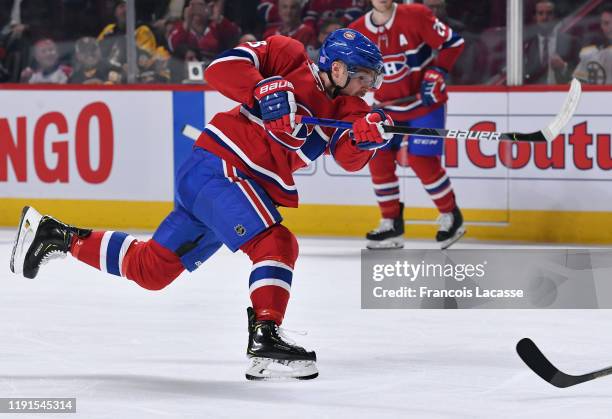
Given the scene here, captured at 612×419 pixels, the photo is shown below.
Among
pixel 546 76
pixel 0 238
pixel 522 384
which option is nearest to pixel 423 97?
pixel 546 76

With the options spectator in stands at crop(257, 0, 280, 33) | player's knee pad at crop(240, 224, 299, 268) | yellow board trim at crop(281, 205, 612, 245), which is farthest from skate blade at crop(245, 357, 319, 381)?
spectator in stands at crop(257, 0, 280, 33)

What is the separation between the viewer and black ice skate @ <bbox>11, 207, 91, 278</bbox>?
3.67 meters

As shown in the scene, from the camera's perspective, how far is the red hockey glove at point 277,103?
3.31 meters

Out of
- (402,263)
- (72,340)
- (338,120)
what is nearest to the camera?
(338,120)

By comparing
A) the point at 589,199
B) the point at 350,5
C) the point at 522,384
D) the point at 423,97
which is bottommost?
the point at 522,384

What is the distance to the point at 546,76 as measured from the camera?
6.17 metres

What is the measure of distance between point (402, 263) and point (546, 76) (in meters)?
1.29

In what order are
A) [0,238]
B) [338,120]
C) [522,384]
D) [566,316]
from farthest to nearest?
1. [0,238]
2. [566,316]
3. [338,120]
4. [522,384]

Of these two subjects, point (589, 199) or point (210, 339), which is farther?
point (589, 199)

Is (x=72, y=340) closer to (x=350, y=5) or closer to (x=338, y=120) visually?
(x=338, y=120)

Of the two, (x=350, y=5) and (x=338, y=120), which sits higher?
(x=350, y=5)

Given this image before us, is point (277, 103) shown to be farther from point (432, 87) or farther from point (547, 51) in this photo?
point (547, 51)

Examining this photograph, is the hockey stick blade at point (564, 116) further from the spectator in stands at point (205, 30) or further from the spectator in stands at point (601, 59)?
the spectator in stands at point (205, 30)

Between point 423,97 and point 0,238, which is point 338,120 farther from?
point 0,238
